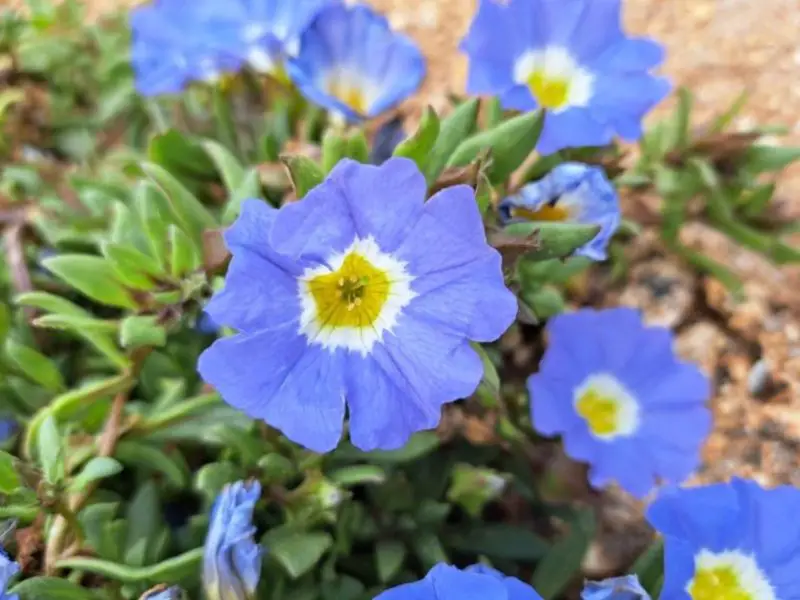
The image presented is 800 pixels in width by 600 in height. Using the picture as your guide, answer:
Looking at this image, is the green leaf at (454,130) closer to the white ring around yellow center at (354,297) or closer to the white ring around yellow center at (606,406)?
the white ring around yellow center at (354,297)

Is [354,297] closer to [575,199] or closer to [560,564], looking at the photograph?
[575,199]

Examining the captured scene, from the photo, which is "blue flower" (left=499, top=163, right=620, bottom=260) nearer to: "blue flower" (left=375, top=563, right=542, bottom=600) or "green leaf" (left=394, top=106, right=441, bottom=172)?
"green leaf" (left=394, top=106, right=441, bottom=172)

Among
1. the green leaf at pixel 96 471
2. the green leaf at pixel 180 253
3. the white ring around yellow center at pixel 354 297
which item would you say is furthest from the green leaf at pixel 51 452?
the white ring around yellow center at pixel 354 297

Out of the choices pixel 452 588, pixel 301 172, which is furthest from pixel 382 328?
pixel 452 588

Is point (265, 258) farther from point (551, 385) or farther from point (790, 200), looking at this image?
point (790, 200)

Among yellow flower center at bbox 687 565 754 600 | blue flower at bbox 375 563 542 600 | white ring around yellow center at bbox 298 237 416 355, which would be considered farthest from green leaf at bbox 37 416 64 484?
yellow flower center at bbox 687 565 754 600

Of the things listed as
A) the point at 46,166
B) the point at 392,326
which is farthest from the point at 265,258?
the point at 46,166
